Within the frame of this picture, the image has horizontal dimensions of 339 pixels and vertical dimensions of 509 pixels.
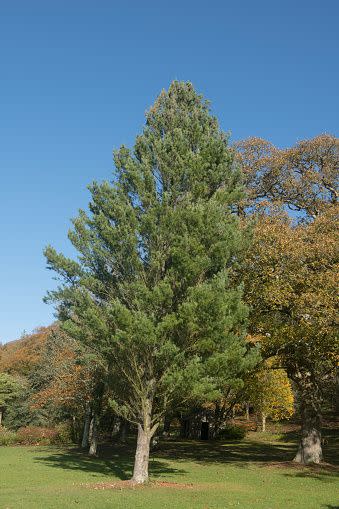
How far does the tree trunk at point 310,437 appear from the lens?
975 inches

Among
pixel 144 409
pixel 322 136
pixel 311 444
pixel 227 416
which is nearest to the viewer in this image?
pixel 144 409

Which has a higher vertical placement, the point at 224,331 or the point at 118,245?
the point at 118,245

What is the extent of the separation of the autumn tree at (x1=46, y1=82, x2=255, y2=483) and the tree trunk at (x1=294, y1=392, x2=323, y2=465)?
342 inches

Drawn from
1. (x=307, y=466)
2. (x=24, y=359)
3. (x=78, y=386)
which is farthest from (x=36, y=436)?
(x=307, y=466)

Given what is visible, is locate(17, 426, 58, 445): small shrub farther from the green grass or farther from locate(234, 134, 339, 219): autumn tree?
locate(234, 134, 339, 219): autumn tree

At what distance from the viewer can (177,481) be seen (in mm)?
19156

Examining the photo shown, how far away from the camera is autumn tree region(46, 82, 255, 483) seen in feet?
56.4

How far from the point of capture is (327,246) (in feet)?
71.2

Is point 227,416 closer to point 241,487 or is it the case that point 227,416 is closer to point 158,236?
point 241,487

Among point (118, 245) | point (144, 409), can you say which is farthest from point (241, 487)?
point (118, 245)

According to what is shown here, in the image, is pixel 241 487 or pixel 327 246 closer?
pixel 241 487

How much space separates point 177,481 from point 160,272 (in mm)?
8186

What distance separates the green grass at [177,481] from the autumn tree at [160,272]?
2790 millimetres

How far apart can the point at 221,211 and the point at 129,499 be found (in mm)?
10661
